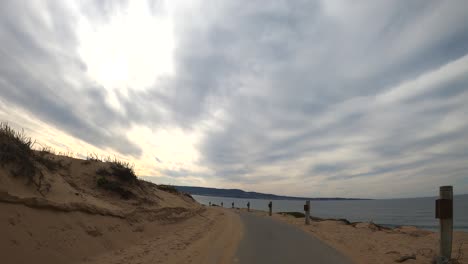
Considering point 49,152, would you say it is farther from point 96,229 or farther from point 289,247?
point 289,247

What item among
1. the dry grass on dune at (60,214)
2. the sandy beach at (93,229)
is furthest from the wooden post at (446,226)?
the dry grass on dune at (60,214)

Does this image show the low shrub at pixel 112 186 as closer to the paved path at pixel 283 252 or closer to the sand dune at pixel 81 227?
the sand dune at pixel 81 227

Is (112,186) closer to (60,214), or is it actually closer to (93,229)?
(93,229)

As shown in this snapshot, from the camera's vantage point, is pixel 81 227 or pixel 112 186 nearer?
pixel 81 227

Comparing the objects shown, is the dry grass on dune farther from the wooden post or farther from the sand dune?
the wooden post

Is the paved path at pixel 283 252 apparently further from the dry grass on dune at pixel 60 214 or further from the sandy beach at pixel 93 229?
the dry grass on dune at pixel 60 214

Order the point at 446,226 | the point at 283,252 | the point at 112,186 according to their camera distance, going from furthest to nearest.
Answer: the point at 112,186 → the point at 283,252 → the point at 446,226

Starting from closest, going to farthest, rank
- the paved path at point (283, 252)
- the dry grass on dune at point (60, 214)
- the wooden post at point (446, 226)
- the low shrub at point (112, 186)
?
1. the dry grass on dune at point (60, 214)
2. the wooden post at point (446, 226)
3. the paved path at point (283, 252)
4. the low shrub at point (112, 186)

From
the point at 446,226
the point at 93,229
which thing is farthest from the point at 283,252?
the point at 93,229

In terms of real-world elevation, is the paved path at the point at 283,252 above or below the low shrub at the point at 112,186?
below

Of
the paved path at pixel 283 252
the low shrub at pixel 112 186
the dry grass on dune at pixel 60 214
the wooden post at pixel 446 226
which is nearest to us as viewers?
the dry grass on dune at pixel 60 214

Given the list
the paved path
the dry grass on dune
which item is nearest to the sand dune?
the dry grass on dune

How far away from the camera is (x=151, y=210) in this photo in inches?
528

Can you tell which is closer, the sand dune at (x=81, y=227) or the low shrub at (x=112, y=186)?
the sand dune at (x=81, y=227)
